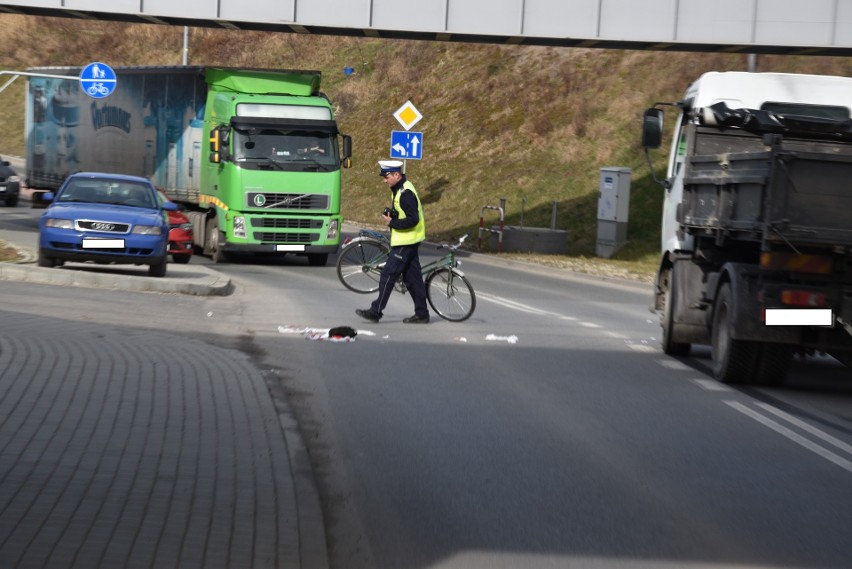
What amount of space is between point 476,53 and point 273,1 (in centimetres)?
3043

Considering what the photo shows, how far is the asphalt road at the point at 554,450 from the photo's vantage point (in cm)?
623

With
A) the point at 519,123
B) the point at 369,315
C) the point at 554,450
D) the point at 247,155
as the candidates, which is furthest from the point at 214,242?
the point at 519,123

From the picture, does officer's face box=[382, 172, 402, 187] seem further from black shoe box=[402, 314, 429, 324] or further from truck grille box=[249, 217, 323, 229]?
truck grille box=[249, 217, 323, 229]

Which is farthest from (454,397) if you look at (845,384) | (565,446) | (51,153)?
(51,153)

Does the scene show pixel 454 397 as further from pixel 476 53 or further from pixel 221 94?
pixel 476 53

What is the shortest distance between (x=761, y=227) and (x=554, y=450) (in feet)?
12.2

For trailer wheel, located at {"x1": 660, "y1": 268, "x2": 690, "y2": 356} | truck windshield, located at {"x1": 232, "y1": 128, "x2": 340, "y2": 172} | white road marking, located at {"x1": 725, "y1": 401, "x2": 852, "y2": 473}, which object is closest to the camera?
white road marking, located at {"x1": 725, "y1": 401, "x2": 852, "y2": 473}

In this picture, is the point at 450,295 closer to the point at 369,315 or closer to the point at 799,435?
the point at 369,315

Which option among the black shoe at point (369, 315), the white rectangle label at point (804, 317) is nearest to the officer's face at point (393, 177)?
the black shoe at point (369, 315)

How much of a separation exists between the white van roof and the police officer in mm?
3778

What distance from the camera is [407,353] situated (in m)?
13.8

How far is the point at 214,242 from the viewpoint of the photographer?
92.4 feet

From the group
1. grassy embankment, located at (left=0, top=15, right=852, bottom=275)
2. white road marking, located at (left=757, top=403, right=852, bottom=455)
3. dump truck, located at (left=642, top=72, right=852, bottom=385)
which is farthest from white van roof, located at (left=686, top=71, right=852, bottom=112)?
grassy embankment, located at (left=0, top=15, right=852, bottom=275)

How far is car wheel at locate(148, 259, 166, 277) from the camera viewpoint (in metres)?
20.7
